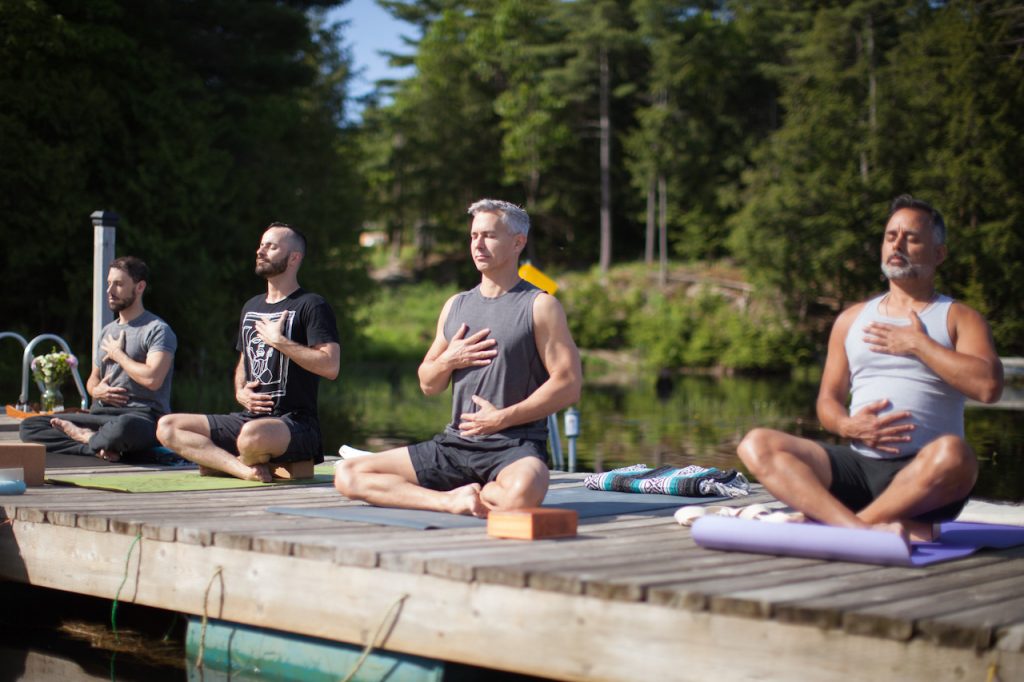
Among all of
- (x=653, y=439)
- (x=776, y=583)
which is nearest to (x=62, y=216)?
(x=653, y=439)

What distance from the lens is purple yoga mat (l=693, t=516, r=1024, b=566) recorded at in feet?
14.6

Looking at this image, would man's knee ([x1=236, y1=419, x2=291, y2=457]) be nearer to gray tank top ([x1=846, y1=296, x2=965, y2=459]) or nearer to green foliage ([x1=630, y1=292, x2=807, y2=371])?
gray tank top ([x1=846, y1=296, x2=965, y2=459])

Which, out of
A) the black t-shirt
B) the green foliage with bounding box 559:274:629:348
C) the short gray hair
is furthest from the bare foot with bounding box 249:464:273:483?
the green foliage with bounding box 559:274:629:348

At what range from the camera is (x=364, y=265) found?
31.8 m

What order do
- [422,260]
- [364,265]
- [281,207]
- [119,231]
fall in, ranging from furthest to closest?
[422,260] < [364,265] < [281,207] < [119,231]

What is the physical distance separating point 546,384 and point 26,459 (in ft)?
9.94

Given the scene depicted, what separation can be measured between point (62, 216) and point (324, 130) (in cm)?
1019

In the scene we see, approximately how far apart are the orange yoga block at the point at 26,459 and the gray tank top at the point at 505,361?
245 cm

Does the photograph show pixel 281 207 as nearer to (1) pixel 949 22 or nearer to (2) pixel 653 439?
(2) pixel 653 439

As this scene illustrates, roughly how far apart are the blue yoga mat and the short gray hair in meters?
1.36

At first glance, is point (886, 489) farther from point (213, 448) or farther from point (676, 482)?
point (213, 448)

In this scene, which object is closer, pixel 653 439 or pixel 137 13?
pixel 653 439

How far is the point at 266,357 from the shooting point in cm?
704

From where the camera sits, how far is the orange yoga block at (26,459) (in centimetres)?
664
